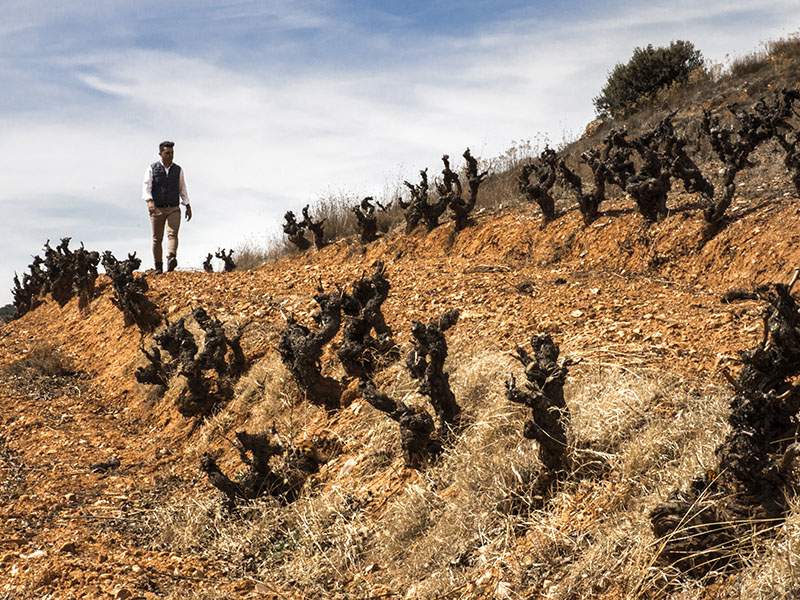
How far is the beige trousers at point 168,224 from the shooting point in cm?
978

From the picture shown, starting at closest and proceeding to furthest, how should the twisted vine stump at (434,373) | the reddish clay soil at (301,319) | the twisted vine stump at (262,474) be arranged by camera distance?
the reddish clay soil at (301,319) < the twisted vine stump at (434,373) < the twisted vine stump at (262,474)

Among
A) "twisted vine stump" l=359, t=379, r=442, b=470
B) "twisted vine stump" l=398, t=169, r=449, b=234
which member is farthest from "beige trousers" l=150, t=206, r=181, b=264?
"twisted vine stump" l=359, t=379, r=442, b=470

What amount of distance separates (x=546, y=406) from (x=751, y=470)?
103 cm

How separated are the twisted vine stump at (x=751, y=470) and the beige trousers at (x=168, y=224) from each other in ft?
26.9

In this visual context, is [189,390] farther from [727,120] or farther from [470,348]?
[727,120]

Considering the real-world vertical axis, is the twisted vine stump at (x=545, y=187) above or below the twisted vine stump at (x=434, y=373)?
above

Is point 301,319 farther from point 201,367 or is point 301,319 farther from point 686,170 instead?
point 686,170

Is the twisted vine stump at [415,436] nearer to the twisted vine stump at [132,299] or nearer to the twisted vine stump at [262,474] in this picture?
the twisted vine stump at [262,474]

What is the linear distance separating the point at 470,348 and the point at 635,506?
2254 millimetres

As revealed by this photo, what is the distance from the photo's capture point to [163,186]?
968cm

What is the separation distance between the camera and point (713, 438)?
336 cm

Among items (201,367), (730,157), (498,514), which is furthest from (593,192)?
(498,514)

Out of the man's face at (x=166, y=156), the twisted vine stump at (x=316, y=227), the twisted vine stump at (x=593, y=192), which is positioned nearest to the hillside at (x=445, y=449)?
the twisted vine stump at (x=593, y=192)

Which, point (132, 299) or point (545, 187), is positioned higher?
point (545, 187)
